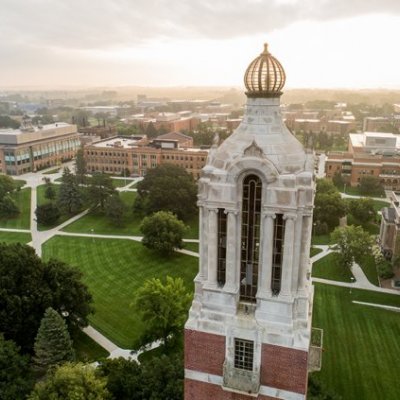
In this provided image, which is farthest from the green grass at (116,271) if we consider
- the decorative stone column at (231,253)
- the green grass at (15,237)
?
the decorative stone column at (231,253)

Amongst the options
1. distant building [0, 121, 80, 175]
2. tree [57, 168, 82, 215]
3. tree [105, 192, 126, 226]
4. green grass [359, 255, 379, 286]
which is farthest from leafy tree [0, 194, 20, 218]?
green grass [359, 255, 379, 286]

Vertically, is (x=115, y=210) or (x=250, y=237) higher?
(x=250, y=237)

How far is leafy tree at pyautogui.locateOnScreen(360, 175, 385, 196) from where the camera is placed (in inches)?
3991

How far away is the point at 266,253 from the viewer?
63.1 feet

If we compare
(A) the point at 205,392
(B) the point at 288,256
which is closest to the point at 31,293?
(A) the point at 205,392

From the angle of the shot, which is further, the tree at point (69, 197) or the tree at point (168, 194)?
the tree at point (69, 197)

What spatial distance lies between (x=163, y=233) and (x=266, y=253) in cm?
4708

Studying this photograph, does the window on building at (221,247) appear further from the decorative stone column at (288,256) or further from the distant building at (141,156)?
the distant building at (141,156)

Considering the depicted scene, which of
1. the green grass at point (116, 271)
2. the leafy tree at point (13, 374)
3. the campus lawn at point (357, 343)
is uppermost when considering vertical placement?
the leafy tree at point (13, 374)

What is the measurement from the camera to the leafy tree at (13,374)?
105 ft

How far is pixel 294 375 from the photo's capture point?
19.6 m

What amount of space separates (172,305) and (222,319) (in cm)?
2368

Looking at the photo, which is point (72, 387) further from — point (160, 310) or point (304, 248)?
point (304, 248)

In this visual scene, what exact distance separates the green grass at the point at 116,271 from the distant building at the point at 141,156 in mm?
50214
